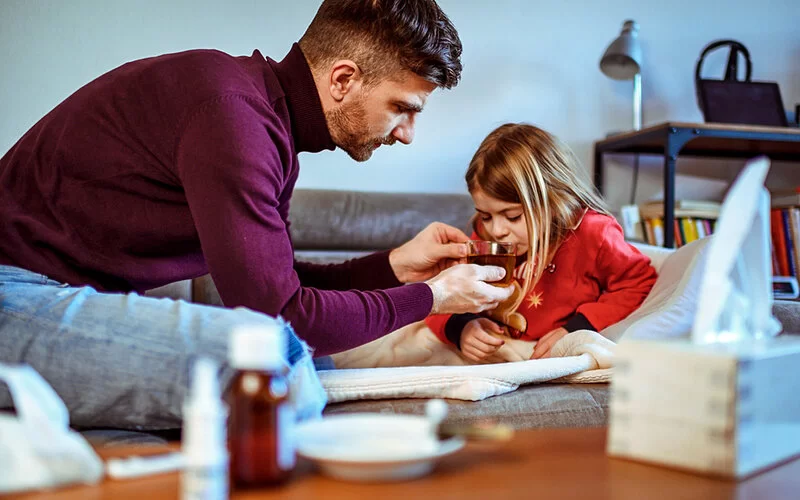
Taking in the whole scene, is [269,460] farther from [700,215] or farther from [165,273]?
[700,215]

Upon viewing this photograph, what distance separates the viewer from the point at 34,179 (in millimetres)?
1334

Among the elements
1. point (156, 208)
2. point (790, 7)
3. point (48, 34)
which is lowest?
point (156, 208)

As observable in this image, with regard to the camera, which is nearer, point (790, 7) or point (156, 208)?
point (156, 208)

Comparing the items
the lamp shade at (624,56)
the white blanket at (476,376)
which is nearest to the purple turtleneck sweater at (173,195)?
the white blanket at (476,376)

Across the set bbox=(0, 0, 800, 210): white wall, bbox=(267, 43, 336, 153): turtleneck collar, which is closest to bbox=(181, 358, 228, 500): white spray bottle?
bbox=(267, 43, 336, 153): turtleneck collar

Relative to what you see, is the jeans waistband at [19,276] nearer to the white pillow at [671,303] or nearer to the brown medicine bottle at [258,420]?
the brown medicine bottle at [258,420]

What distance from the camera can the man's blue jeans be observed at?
1.02m

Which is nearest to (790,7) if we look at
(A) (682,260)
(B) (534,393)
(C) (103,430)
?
(A) (682,260)

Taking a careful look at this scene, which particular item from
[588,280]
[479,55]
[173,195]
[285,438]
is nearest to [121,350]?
[173,195]

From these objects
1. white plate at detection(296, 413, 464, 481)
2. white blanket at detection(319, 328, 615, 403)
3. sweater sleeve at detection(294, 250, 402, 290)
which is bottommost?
white blanket at detection(319, 328, 615, 403)

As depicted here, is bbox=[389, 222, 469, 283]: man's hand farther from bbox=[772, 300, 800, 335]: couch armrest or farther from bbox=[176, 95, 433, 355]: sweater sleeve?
bbox=[772, 300, 800, 335]: couch armrest

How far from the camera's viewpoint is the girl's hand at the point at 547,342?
177 centimetres

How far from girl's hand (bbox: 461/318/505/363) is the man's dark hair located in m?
0.62

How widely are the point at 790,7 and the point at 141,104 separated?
3056mm
